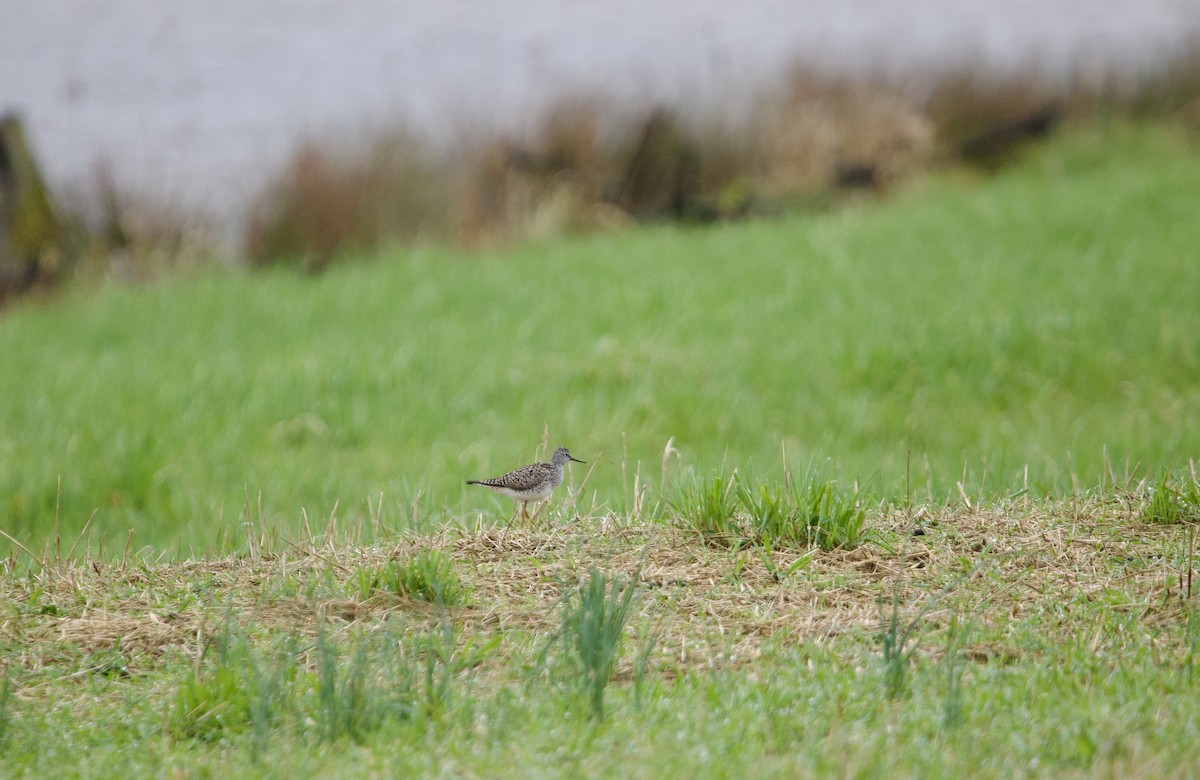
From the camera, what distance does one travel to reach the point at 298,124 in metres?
14.2

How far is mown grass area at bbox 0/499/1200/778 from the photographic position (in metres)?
2.89

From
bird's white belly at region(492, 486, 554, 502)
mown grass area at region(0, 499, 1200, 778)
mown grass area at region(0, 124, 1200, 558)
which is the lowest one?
mown grass area at region(0, 124, 1200, 558)

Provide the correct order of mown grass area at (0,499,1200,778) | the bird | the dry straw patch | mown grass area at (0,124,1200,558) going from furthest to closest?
mown grass area at (0,124,1200,558) < the bird < the dry straw patch < mown grass area at (0,499,1200,778)

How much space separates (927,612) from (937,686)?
0.44 metres

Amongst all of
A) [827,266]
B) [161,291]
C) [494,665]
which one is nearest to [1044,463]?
[494,665]

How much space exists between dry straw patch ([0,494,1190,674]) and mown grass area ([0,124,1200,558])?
39 cm

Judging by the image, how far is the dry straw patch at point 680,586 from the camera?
3531 millimetres

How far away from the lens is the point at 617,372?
28.1 ft

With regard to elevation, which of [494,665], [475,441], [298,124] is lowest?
[475,441]

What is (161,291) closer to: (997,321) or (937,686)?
(997,321)

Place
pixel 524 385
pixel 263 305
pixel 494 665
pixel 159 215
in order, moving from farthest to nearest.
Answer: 1. pixel 159 215
2. pixel 263 305
3. pixel 524 385
4. pixel 494 665

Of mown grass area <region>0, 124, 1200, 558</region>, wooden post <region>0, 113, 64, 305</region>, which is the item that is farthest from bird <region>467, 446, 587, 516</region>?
wooden post <region>0, 113, 64, 305</region>

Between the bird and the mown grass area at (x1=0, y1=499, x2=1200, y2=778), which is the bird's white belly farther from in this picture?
the mown grass area at (x1=0, y1=499, x2=1200, y2=778)

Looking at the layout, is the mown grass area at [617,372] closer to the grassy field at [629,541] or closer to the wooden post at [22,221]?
the grassy field at [629,541]
